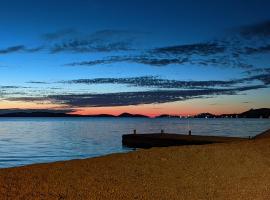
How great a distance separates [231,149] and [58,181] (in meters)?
10.3

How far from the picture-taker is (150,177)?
13820 millimetres

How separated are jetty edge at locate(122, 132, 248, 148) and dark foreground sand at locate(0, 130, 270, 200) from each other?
83.5 feet

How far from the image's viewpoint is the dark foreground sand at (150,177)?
37.5ft

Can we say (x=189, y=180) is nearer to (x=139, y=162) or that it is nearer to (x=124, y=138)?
(x=139, y=162)

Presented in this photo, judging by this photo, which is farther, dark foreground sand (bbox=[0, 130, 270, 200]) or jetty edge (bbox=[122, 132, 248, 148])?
jetty edge (bbox=[122, 132, 248, 148])

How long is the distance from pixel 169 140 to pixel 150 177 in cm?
3539

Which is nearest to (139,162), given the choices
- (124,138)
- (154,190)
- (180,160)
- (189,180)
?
(180,160)

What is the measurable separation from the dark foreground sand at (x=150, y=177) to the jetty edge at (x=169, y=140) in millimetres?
25444

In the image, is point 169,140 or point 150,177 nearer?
point 150,177

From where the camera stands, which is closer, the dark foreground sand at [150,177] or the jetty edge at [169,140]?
the dark foreground sand at [150,177]

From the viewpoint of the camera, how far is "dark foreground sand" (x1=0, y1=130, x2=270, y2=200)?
1142cm

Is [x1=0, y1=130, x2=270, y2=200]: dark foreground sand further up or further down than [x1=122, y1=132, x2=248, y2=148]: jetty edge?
further up

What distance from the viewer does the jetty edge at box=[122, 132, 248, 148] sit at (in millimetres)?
44781

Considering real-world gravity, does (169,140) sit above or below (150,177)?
below
